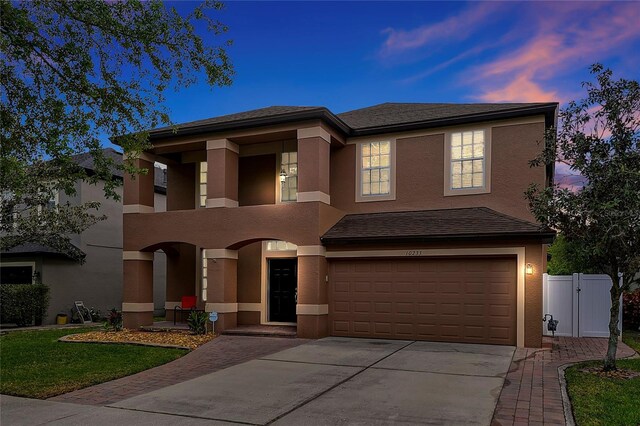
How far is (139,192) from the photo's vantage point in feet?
52.6

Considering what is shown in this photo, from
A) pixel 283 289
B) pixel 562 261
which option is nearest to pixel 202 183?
pixel 283 289

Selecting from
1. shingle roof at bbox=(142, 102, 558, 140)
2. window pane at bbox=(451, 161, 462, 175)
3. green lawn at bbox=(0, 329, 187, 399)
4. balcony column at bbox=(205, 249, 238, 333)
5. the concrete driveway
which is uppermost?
shingle roof at bbox=(142, 102, 558, 140)

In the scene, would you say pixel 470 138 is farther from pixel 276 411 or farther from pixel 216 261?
pixel 276 411

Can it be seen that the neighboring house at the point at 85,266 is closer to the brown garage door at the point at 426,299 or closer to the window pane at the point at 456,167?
the brown garage door at the point at 426,299

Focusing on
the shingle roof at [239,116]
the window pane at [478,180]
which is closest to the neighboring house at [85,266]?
the shingle roof at [239,116]

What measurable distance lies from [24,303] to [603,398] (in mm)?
18784

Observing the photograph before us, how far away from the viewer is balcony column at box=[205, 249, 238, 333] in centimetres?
1447

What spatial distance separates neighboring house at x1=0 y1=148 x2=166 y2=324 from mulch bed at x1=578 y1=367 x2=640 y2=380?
52.0 ft

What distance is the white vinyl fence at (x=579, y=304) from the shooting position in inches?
547

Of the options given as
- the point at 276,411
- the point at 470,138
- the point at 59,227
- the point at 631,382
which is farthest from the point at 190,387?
the point at 59,227

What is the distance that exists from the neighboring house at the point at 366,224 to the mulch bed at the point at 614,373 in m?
2.85

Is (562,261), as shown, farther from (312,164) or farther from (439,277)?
(312,164)

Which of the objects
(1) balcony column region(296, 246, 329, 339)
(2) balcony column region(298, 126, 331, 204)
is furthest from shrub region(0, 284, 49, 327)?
(2) balcony column region(298, 126, 331, 204)

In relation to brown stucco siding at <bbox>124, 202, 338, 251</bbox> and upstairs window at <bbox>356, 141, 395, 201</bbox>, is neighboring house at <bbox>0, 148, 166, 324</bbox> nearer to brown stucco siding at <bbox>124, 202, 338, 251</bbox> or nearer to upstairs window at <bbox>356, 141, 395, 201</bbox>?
brown stucco siding at <bbox>124, 202, 338, 251</bbox>
